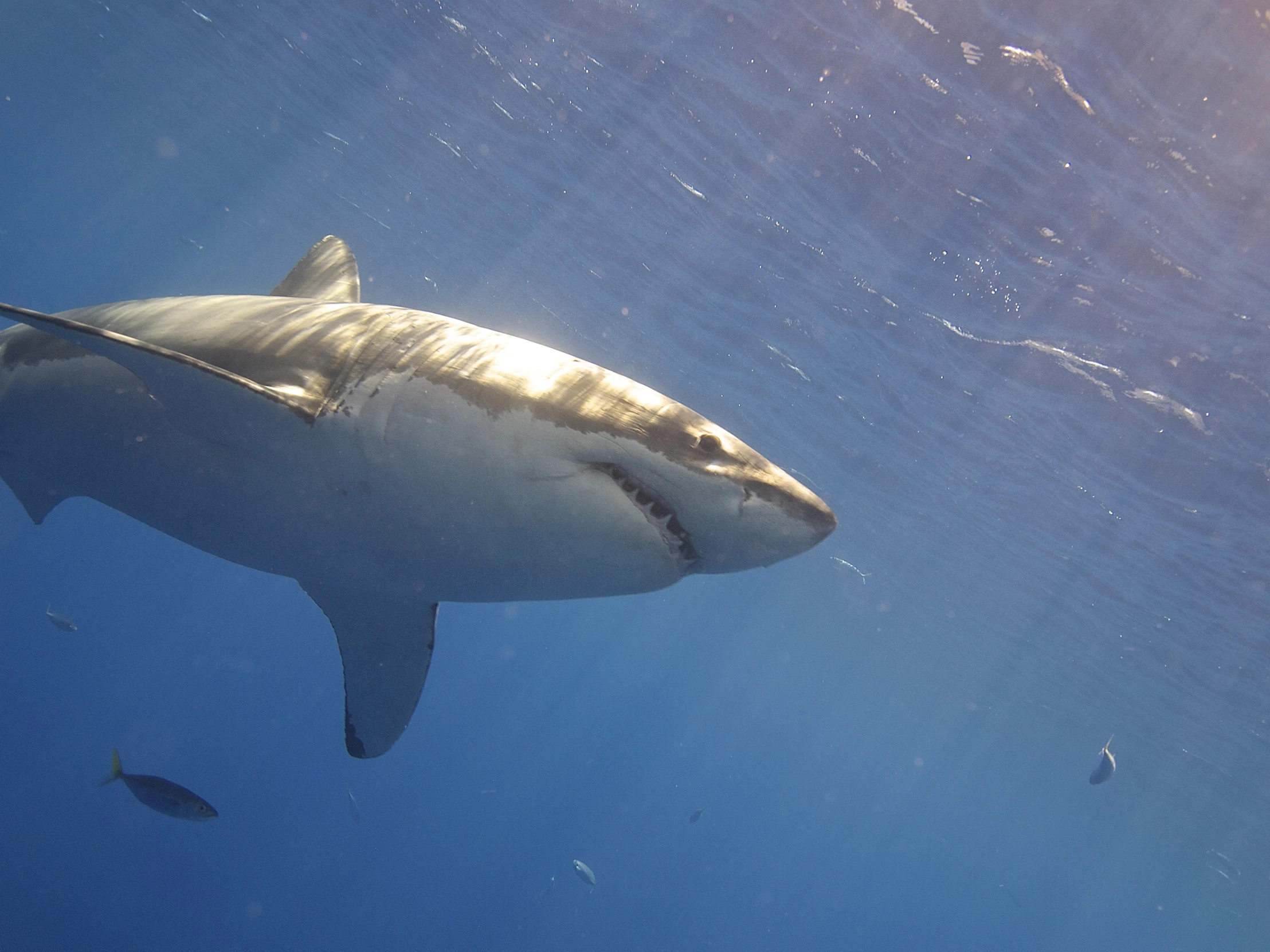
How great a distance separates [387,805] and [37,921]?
3037 cm

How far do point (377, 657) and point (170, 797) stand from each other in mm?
4216

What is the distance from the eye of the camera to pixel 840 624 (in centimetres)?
3781

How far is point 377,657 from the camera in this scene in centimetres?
457

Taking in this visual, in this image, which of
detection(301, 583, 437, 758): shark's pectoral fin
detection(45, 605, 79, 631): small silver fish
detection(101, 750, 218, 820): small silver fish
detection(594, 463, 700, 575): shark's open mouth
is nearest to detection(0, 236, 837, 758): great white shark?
detection(594, 463, 700, 575): shark's open mouth

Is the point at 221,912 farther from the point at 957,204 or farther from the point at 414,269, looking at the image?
the point at 957,204

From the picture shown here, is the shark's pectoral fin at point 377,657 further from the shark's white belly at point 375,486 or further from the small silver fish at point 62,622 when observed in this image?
the small silver fish at point 62,622

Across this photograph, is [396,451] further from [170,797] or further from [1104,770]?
[1104,770]

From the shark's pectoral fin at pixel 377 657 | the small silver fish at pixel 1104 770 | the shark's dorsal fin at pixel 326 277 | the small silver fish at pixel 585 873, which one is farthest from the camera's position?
the small silver fish at pixel 585 873

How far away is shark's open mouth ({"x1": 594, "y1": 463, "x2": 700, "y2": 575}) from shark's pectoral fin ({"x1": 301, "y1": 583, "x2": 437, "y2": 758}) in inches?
86.3

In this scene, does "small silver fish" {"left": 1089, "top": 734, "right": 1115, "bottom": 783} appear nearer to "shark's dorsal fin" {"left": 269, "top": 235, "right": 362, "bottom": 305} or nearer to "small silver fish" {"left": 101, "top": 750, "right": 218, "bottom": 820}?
"small silver fish" {"left": 101, "top": 750, "right": 218, "bottom": 820}

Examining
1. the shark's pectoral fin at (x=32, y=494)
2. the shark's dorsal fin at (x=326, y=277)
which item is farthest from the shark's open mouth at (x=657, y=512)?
the shark's pectoral fin at (x=32, y=494)

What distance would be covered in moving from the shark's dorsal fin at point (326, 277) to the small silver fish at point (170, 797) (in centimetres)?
509

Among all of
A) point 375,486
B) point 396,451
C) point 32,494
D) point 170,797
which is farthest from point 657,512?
point 170,797

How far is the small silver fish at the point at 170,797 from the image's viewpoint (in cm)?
683
